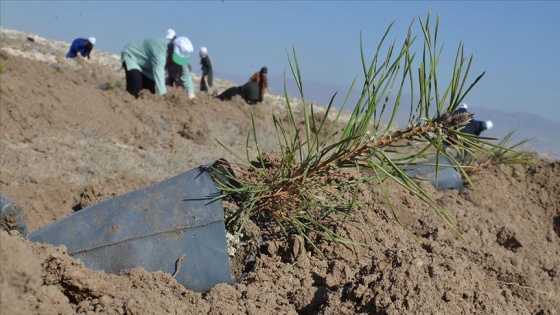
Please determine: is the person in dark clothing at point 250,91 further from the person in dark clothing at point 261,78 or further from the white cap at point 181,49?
the white cap at point 181,49

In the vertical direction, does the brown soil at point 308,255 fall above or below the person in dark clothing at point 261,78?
below

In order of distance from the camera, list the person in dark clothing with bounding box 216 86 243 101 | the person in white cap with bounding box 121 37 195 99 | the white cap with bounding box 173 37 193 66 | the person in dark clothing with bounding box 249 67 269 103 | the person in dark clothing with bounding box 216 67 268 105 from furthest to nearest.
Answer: the person in dark clothing with bounding box 249 67 269 103 < the person in dark clothing with bounding box 216 67 268 105 < the person in dark clothing with bounding box 216 86 243 101 < the white cap with bounding box 173 37 193 66 < the person in white cap with bounding box 121 37 195 99

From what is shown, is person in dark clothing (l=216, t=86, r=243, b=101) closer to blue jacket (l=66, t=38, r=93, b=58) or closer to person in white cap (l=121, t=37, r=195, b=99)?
person in white cap (l=121, t=37, r=195, b=99)

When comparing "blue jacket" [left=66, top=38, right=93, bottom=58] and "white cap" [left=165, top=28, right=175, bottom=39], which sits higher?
"white cap" [left=165, top=28, right=175, bottom=39]

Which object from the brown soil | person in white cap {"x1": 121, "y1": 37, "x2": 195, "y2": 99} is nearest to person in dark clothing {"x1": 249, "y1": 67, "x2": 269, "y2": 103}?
person in white cap {"x1": 121, "y1": 37, "x2": 195, "y2": 99}

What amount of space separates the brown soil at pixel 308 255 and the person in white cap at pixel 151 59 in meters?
2.14

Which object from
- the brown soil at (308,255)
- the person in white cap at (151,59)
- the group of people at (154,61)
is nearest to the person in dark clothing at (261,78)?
the group of people at (154,61)

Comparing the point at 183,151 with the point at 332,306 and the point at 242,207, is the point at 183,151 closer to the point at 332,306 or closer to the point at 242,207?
the point at 242,207

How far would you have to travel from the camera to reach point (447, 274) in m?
1.91

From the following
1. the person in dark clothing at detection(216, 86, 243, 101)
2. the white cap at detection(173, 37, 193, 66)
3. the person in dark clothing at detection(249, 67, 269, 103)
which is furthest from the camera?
the person in dark clothing at detection(249, 67, 269, 103)

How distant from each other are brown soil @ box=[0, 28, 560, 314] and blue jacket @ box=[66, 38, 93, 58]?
10.6 meters

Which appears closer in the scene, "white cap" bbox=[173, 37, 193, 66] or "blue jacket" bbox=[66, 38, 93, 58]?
"white cap" bbox=[173, 37, 193, 66]

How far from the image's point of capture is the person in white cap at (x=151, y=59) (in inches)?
348

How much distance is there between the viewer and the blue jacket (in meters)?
17.1
